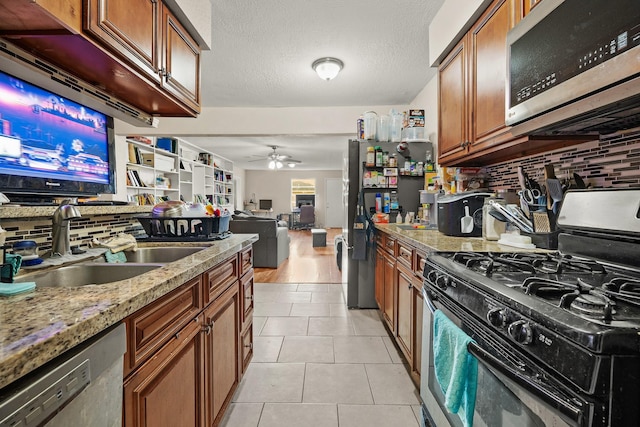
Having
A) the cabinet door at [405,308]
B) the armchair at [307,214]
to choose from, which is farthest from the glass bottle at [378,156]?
the armchair at [307,214]

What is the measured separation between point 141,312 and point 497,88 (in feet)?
5.82

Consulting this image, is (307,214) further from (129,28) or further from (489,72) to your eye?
(129,28)

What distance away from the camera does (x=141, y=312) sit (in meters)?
0.73

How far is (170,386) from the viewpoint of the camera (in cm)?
88

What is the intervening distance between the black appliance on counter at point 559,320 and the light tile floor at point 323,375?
465 mm

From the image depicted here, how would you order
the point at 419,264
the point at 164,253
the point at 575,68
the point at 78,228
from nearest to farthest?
the point at 575,68 < the point at 78,228 < the point at 164,253 < the point at 419,264

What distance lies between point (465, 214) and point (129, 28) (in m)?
1.95

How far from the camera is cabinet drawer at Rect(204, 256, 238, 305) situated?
1.18 metres

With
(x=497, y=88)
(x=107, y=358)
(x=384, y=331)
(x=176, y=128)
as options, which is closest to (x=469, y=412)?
(x=107, y=358)

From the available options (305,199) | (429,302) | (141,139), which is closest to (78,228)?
(429,302)

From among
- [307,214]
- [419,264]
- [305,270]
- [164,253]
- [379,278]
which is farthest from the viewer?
[307,214]

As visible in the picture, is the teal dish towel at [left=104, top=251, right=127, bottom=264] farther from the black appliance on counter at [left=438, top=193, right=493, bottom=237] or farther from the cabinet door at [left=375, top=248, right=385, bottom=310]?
the cabinet door at [left=375, top=248, right=385, bottom=310]

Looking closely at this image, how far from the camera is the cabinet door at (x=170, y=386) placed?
0.72 metres

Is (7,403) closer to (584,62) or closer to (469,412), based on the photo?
(469,412)
